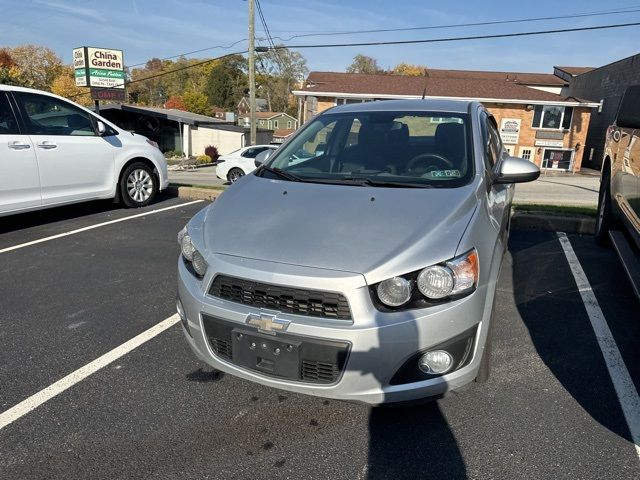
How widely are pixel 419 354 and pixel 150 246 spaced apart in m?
4.10

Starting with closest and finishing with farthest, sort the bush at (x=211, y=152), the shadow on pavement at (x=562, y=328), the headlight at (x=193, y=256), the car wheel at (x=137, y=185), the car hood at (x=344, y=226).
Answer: the car hood at (x=344, y=226)
the headlight at (x=193, y=256)
the shadow on pavement at (x=562, y=328)
the car wheel at (x=137, y=185)
the bush at (x=211, y=152)

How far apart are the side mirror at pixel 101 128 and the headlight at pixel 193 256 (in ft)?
14.6

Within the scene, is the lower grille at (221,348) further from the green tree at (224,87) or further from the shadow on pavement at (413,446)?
the green tree at (224,87)

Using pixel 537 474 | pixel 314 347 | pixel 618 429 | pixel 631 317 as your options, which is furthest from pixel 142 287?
pixel 631 317

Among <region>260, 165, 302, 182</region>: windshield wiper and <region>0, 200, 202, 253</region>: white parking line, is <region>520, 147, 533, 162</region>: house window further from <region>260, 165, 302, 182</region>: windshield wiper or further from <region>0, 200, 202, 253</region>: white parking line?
<region>260, 165, 302, 182</region>: windshield wiper

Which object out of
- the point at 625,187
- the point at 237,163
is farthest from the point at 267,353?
the point at 237,163

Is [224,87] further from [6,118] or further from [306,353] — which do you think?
[306,353]

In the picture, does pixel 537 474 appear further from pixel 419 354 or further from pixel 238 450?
pixel 238 450

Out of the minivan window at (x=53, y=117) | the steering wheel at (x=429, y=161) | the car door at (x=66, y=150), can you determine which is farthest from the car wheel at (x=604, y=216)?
the minivan window at (x=53, y=117)

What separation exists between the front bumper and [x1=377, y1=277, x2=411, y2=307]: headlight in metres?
0.06

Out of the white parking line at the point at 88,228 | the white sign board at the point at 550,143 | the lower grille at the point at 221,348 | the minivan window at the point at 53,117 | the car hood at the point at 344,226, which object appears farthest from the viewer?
the white sign board at the point at 550,143

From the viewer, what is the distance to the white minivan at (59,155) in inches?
214

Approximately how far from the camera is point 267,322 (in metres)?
2.14

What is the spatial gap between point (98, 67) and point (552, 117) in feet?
100
